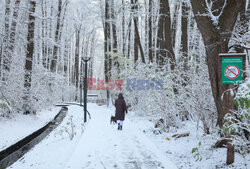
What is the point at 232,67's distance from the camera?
3.92m

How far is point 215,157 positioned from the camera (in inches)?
197

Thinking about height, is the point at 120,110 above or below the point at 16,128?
above

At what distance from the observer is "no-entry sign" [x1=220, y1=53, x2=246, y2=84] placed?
3.88 metres

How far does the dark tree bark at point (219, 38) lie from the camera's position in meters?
4.37

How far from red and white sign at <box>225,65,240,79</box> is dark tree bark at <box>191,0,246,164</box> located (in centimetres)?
36

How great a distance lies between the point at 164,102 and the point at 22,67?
9735 mm

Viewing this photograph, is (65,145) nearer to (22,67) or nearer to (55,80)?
(22,67)

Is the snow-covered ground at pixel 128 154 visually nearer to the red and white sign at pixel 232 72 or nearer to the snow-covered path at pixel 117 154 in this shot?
the snow-covered path at pixel 117 154

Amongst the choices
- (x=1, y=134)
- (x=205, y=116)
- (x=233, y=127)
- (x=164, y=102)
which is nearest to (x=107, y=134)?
(x=164, y=102)

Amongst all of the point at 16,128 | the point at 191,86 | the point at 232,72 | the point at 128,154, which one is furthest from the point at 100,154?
the point at 16,128

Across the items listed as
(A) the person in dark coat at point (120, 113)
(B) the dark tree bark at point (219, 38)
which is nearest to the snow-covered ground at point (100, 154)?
(A) the person in dark coat at point (120, 113)

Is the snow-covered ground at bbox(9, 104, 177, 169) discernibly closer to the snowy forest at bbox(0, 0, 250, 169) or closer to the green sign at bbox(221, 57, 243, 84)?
the snowy forest at bbox(0, 0, 250, 169)

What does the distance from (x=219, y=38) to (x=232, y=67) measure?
0.94 meters

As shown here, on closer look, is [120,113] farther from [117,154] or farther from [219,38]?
[219,38]
